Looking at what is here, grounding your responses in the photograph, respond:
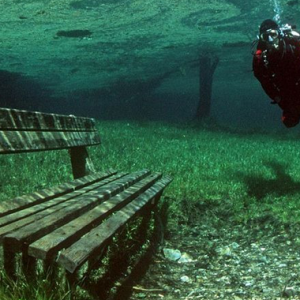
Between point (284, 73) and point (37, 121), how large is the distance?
11.1 feet

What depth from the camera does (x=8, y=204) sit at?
340cm

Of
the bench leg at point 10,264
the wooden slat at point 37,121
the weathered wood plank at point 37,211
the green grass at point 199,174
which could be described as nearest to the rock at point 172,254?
the green grass at point 199,174

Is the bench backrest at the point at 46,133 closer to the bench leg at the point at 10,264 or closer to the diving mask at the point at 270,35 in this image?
the bench leg at the point at 10,264

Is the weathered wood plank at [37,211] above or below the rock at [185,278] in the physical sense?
above

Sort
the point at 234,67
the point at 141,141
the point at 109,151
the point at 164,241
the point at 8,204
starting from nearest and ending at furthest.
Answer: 1. the point at 8,204
2. the point at 164,241
3. the point at 109,151
4. the point at 141,141
5. the point at 234,67

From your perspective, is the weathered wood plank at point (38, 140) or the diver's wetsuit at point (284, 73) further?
the diver's wetsuit at point (284, 73)

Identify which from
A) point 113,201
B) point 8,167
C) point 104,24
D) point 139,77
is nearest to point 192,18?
point 104,24

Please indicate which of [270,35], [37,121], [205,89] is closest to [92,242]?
[37,121]

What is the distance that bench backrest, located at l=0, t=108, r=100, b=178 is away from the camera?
11.3 ft

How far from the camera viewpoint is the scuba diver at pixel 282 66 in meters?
5.23

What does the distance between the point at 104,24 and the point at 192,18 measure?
5.21 m

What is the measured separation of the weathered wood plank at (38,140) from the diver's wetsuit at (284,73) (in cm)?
270

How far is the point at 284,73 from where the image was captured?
5.29 meters

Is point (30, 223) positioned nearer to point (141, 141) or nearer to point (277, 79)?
point (277, 79)
